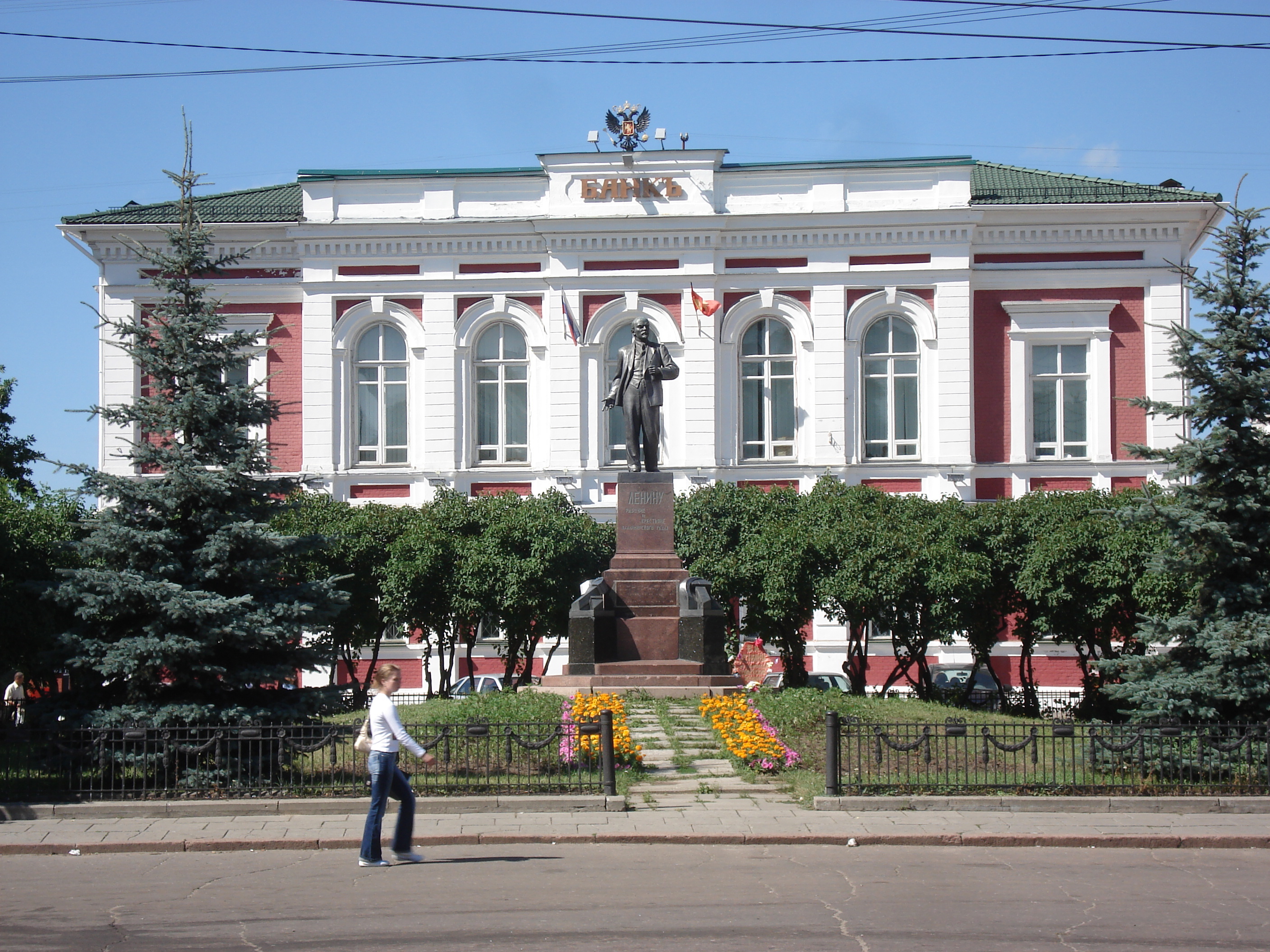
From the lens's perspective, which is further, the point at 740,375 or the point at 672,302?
the point at 740,375

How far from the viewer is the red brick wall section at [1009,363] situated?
33.4 metres

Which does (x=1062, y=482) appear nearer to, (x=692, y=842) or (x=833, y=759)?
(x=833, y=759)

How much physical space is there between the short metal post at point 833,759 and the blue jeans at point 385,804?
15.3 ft

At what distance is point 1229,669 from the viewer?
14.9 m

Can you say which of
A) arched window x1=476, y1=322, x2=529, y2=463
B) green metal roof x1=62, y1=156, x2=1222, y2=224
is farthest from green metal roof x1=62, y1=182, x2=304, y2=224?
arched window x1=476, y1=322, x2=529, y2=463

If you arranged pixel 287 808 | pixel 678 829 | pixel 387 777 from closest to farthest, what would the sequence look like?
pixel 387 777
pixel 678 829
pixel 287 808

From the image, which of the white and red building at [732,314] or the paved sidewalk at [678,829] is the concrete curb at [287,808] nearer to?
the paved sidewalk at [678,829]

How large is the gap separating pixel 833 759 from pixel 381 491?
22528 millimetres

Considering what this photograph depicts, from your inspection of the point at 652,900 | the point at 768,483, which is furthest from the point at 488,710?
the point at 768,483

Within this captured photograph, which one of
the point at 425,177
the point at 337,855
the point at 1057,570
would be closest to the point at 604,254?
the point at 425,177

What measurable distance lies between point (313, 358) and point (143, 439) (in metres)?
18.7

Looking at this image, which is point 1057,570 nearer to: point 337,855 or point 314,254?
point 337,855

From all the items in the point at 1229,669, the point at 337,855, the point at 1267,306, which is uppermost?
the point at 1267,306

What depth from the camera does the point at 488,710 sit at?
1705 centimetres
